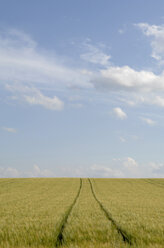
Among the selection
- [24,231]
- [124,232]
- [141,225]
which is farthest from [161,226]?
[24,231]

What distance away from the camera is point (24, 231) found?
8875mm

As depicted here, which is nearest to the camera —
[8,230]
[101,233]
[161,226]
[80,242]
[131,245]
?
[131,245]

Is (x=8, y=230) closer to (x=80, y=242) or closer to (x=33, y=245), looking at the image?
(x=33, y=245)

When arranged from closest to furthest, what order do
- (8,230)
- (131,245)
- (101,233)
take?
(131,245)
(101,233)
(8,230)

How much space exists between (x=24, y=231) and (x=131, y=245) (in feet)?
12.0

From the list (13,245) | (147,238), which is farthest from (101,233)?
(13,245)

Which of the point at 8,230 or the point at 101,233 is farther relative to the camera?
the point at 8,230

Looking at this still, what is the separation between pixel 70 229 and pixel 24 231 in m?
1.48

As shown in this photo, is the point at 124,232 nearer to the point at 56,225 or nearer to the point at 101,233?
the point at 101,233

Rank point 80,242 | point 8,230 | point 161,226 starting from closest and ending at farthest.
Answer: point 80,242 < point 8,230 < point 161,226

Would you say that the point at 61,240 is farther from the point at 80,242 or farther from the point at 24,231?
the point at 24,231

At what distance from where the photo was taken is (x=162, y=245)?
23.1 ft

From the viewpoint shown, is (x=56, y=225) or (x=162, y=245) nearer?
(x=162, y=245)

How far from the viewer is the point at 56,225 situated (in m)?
9.98
